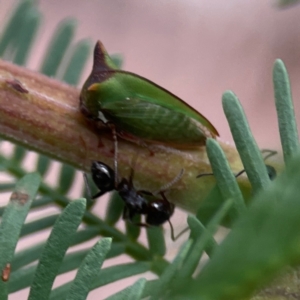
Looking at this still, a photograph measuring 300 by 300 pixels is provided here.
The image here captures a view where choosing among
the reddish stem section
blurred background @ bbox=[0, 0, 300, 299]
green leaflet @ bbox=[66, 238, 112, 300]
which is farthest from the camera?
blurred background @ bbox=[0, 0, 300, 299]

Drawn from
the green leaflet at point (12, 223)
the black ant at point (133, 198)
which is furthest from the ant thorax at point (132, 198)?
the green leaflet at point (12, 223)

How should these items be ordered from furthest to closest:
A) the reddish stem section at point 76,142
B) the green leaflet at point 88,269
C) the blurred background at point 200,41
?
the blurred background at point 200,41
the reddish stem section at point 76,142
the green leaflet at point 88,269

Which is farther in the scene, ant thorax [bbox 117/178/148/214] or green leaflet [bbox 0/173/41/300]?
ant thorax [bbox 117/178/148/214]

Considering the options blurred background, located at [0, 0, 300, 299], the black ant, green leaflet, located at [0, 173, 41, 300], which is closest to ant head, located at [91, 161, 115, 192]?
the black ant

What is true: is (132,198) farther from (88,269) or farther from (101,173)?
(88,269)

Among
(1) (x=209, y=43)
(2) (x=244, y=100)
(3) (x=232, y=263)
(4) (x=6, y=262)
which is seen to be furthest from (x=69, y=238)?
(1) (x=209, y=43)

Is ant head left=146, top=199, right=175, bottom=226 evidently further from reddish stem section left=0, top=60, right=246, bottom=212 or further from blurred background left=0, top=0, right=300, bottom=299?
blurred background left=0, top=0, right=300, bottom=299

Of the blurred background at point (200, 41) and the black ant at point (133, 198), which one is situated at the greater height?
the blurred background at point (200, 41)

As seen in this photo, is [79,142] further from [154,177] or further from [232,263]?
[232,263]

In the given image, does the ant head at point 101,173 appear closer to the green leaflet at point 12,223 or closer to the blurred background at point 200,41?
the green leaflet at point 12,223
